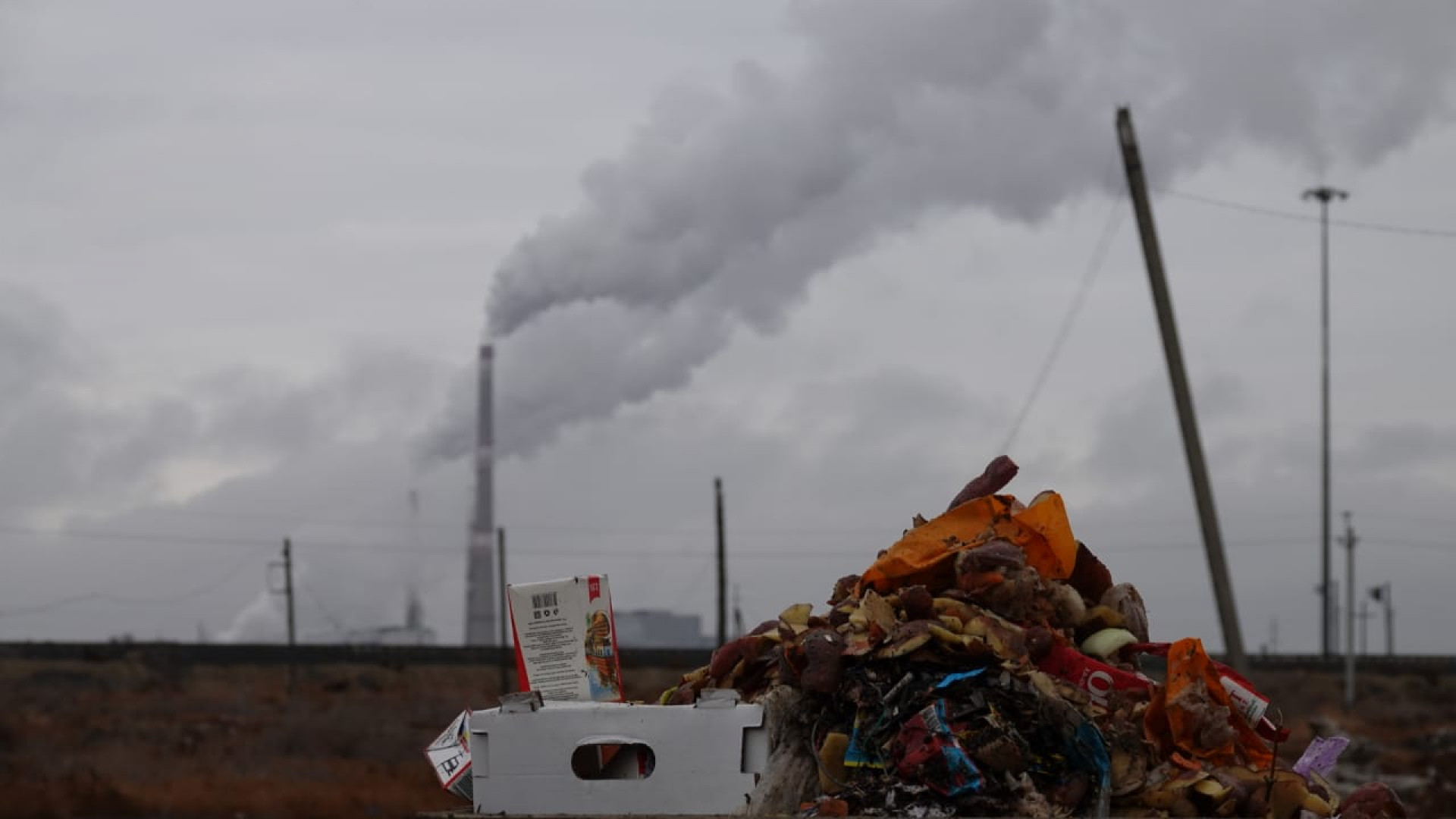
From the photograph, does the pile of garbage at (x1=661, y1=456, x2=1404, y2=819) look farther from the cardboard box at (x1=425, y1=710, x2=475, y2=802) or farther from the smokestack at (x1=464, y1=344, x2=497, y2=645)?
the smokestack at (x1=464, y1=344, x2=497, y2=645)

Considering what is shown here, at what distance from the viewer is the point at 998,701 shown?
385 centimetres

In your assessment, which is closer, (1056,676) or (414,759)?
(1056,676)

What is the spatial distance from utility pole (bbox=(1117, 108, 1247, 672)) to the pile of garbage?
8491mm

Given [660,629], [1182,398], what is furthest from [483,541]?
[1182,398]

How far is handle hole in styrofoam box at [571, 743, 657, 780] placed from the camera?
3.96 metres

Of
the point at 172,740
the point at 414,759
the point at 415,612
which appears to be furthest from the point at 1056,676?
the point at 415,612

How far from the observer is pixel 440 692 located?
40.3 metres

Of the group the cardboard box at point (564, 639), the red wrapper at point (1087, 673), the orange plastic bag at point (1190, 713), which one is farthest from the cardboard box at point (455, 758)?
the orange plastic bag at point (1190, 713)

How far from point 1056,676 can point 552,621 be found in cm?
133

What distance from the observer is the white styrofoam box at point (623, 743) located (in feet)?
12.1

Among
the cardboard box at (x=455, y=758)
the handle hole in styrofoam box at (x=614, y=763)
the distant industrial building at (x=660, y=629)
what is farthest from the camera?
the distant industrial building at (x=660, y=629)

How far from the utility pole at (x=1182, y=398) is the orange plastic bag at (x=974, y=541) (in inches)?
339

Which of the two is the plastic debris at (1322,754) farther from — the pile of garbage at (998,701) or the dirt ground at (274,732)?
the dirt ground at (274,732)

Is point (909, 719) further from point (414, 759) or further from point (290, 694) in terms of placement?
point (290, 694)
